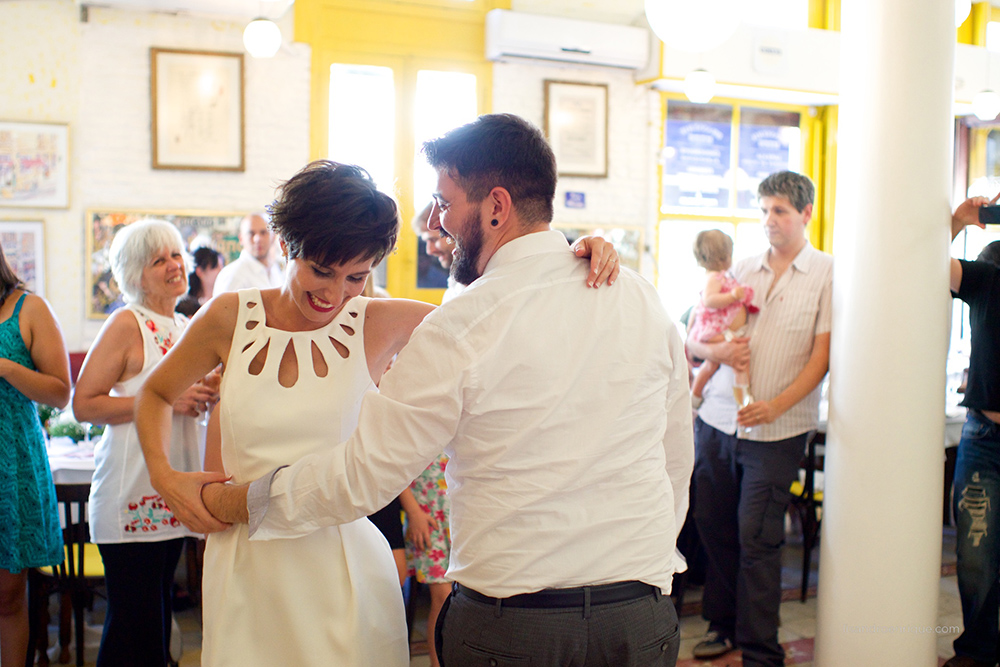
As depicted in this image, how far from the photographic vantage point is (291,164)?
6555 mm

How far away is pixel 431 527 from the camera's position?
3.01m

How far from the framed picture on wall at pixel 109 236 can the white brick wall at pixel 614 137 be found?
2.62 meters

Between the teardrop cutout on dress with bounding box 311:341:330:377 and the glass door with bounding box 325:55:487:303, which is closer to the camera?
the teardrop cutout on dress with bounding box 311:341:330:377

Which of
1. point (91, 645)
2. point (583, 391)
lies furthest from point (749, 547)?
point (91, 645)

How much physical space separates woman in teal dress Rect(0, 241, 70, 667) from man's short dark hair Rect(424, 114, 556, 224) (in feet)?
6.13

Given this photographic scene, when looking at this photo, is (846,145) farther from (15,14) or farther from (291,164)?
(15,14)

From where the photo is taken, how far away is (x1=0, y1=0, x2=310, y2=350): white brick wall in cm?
590

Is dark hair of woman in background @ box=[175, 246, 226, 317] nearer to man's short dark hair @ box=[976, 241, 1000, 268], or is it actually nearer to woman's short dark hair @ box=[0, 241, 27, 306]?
woman's short dark hair @ box=[0, 241, 27, 306]

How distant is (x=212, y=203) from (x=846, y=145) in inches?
195

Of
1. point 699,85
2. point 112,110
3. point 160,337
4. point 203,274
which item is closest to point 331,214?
point 160,337

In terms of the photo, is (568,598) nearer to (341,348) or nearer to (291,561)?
(291,561)

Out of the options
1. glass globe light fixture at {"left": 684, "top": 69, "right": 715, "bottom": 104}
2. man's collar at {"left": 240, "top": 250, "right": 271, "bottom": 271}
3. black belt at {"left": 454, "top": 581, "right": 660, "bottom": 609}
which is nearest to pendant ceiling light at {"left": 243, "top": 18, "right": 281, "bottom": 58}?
man's collar at {"left": 240, "top": 250, "right": 271, "bottom": 271}

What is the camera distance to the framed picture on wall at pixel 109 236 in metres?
6.08

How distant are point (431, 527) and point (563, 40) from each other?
5144 mm
